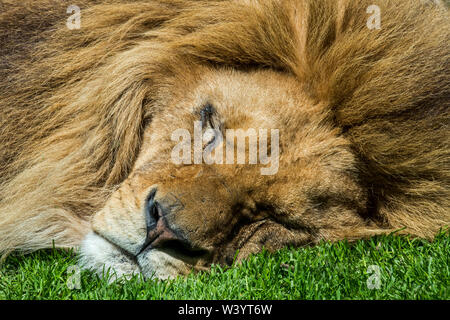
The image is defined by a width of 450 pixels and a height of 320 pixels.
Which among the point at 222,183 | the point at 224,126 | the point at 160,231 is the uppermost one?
the point at 224,126

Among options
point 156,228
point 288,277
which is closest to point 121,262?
point 156,228

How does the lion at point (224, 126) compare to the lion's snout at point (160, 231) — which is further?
the lion at point (224, 126)

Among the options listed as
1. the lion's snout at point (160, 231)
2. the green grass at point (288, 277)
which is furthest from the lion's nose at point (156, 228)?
the green grass at point (288, 277)

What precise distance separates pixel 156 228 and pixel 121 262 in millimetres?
298

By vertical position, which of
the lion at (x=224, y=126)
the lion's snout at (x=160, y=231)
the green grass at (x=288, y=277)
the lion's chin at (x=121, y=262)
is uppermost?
the lion at (x=224, y=126)

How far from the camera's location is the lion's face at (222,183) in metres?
2.97

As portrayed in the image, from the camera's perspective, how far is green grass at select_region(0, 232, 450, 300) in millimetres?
2875

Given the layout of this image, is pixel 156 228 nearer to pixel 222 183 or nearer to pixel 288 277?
pixel 222 183

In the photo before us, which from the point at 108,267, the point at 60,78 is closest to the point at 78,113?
the point at 60,78

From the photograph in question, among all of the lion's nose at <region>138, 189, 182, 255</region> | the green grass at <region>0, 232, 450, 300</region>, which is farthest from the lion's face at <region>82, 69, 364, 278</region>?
the green grass at <region>0, 232, 450, 300</region>

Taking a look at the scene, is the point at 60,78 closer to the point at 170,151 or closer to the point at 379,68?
the point at 170,151

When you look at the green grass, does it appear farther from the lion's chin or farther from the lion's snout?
the lion's snout

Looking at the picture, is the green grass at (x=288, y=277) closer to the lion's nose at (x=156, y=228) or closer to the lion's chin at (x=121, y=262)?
the lion's chin at (x=121, y=262)

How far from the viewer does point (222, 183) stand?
122 inches
